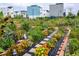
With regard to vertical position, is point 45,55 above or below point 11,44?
below

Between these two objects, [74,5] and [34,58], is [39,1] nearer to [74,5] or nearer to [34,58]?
[74,5]

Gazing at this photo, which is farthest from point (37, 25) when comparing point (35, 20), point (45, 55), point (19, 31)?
point (45, 55)

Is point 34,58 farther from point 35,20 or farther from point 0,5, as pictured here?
point 0,5

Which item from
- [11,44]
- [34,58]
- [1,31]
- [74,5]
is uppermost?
[74,5]

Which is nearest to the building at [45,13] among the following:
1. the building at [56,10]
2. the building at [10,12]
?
the building at [56,10]

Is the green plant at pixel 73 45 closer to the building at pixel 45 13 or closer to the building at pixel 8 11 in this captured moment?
the building at pixel 45 13

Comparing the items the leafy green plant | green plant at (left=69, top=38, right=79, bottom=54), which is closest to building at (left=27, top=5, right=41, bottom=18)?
the leafy green plant

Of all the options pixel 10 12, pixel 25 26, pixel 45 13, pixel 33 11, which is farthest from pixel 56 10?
pixel 10 12

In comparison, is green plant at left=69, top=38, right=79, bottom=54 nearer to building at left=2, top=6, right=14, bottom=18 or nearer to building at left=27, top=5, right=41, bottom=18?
building at left=27, top=5, right=41, bottom=18
